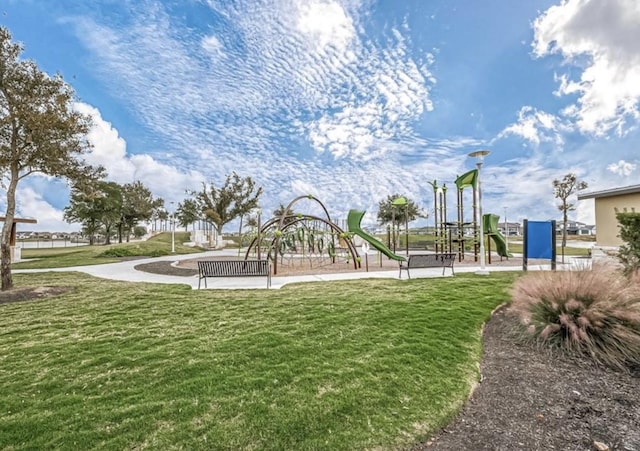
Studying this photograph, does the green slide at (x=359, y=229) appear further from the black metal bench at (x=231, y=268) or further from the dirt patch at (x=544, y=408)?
the dirt patch at (x=544, y=408)

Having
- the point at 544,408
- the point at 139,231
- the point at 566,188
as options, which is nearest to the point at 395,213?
the point at 566,188

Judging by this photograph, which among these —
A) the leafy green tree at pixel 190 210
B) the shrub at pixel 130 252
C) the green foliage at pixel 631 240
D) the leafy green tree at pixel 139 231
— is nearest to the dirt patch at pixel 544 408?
the green foliage at pixel 631 240

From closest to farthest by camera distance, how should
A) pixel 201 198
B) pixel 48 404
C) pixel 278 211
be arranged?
pixel 48 404, pixel 201 198, pixel 278 211

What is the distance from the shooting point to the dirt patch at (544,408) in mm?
3115

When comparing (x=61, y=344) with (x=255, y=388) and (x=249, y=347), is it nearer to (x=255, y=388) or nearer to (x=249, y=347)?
(x=249, y=347)

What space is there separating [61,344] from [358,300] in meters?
5.30

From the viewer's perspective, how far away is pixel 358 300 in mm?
7344

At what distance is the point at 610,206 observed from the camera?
53.1 feet

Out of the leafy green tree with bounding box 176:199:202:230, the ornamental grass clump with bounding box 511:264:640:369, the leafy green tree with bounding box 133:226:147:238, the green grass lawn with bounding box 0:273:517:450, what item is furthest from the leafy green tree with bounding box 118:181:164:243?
the ornamental grass clump with bounding box 511:264:640:369

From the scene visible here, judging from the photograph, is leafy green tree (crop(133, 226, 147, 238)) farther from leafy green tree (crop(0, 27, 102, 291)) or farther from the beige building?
the beige building

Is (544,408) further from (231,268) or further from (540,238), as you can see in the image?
(540,238)

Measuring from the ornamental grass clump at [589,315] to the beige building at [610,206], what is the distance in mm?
12664

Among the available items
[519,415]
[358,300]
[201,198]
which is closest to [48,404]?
[519,415]

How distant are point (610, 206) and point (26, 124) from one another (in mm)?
23341
